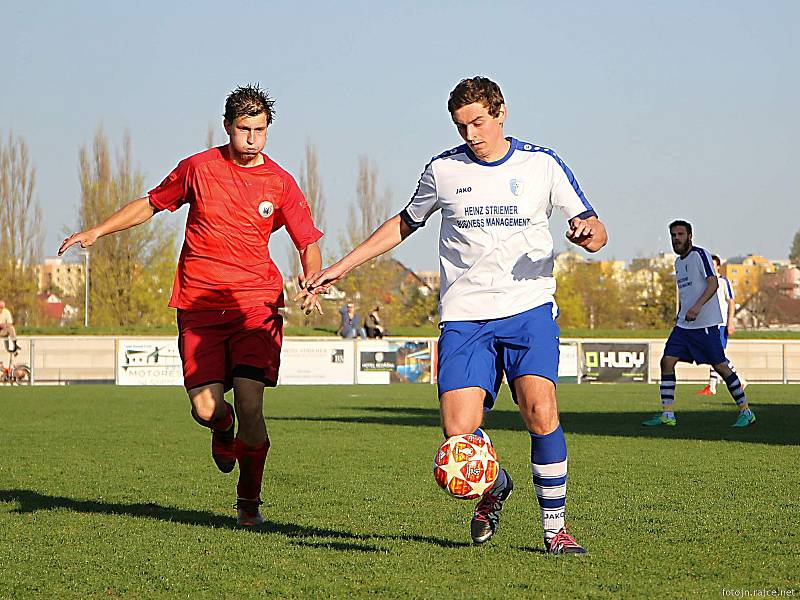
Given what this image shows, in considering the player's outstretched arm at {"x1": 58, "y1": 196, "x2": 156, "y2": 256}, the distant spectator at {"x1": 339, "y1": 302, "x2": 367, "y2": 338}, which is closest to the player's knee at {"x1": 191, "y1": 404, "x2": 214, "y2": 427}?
the player's outstretched arm at {"x1": 58, "y1": 196, "x2": 156, "y2": 256}

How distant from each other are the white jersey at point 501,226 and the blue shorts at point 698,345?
32.8 ft

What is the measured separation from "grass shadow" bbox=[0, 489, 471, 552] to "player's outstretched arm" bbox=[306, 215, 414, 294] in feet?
4.37

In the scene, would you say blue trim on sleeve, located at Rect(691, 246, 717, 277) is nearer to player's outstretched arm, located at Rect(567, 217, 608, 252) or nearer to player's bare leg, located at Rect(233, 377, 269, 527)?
player's bare leg, located at Rect(233, 377, 269, 527)

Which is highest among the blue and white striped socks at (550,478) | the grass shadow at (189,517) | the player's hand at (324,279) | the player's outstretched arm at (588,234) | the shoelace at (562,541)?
the player's outstretched arm at (588,234)

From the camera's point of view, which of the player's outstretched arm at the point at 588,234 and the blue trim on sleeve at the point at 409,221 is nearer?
the player's outstretched arm at the point at 588,234

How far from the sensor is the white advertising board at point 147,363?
32250mm

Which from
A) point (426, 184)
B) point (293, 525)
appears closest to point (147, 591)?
point (293, 525)

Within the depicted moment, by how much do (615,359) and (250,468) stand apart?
2834 cm

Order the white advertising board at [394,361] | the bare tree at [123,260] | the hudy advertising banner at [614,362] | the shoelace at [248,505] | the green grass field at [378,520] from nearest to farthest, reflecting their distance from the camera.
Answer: the green grass field at [378,520] < the shoelace at [248,505] < the white advertising board at [394,361] < the hudy advertising banner at [614,362] < the bare tree at [123,260]

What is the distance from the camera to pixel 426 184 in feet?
20.6

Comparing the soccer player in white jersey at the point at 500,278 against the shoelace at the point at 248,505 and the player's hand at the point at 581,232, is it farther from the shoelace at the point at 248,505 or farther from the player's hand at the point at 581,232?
the shoelace at the point at 248,505

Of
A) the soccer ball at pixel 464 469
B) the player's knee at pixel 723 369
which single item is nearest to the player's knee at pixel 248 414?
the soccer ball at pixel 464 469

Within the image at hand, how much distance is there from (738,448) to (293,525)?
6.33m
